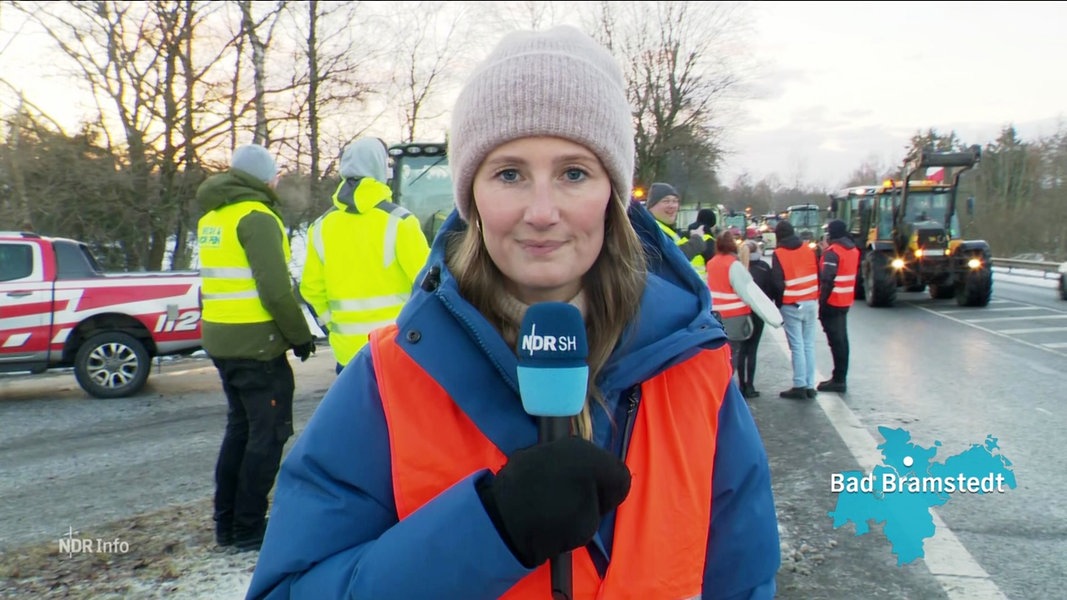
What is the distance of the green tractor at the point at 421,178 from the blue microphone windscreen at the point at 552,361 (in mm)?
11464

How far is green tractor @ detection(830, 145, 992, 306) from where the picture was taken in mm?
16891

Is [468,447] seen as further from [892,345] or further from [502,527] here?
[892,345]

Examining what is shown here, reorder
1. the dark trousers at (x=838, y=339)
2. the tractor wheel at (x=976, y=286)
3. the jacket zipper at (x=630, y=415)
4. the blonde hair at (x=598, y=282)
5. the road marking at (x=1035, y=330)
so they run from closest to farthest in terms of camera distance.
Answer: the jacket zipper at (x=630, y=415) < the blonde hair at (x=598, y=282) < the dark trousers at (x=838, y=339) < the road marking at (x=1035, y=330) < the tractor wheel at (x=976, y=286)

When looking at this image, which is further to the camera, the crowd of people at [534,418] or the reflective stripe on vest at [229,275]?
the reflective stripe on vest at [229,275]

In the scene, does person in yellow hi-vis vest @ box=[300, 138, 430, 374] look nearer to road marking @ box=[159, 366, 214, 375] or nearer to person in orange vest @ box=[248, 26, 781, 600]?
person in orange vest @ box=[248, 26, 781, 600]

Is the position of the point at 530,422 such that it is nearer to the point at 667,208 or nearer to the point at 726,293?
the point at 667,208

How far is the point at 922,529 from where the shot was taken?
4.68 metres

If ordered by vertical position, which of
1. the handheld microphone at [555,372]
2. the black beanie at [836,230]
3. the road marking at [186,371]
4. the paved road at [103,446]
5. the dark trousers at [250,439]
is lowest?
the road marking at [186,371]

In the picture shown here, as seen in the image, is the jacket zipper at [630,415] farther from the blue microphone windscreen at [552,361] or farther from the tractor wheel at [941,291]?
the tractor wheel at [941,291]

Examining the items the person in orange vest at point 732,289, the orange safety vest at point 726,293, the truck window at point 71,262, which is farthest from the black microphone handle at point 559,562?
the truck window at point 71,262

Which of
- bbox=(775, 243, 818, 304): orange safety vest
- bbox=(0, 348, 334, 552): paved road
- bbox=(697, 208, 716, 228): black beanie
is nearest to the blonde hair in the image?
bbox=(0, 348, 334, 552): paved road

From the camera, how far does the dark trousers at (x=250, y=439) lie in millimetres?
4285

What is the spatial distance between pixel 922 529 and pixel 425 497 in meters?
4.33

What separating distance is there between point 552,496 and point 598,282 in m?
0.57
